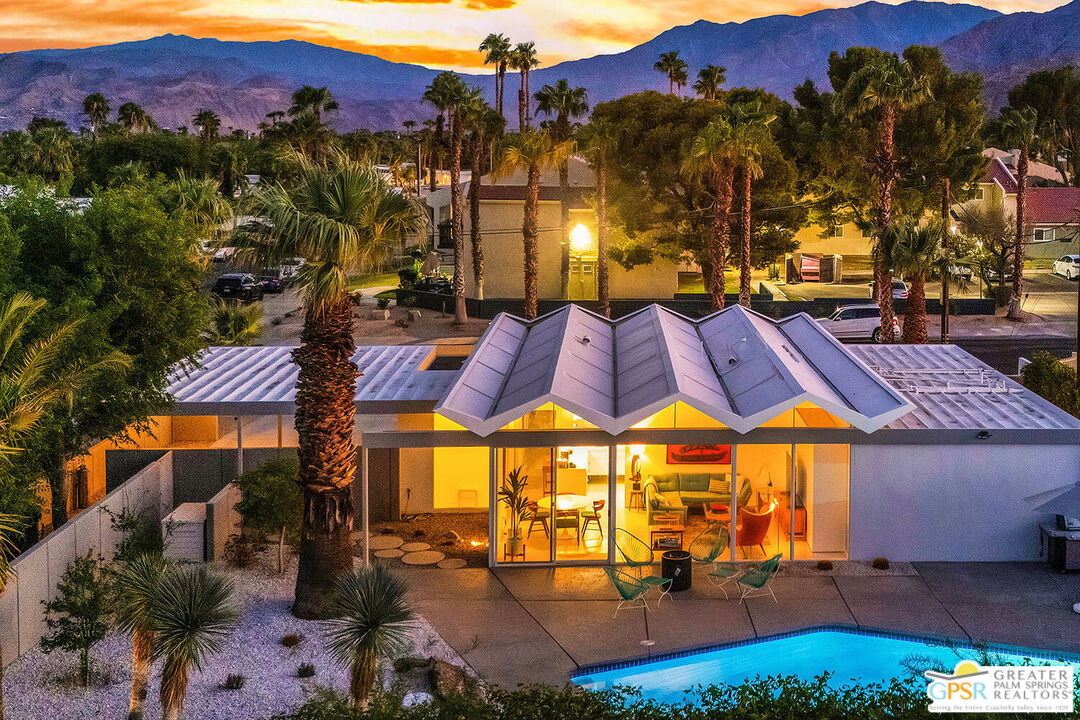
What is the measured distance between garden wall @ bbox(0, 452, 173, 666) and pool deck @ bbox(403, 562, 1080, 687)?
4.69m

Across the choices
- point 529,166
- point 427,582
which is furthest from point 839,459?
point 529,166

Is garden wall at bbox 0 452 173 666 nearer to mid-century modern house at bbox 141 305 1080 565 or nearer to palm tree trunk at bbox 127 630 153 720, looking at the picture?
mid-century modern house at bbox 141 305 1080 565

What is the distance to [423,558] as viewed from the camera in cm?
1817

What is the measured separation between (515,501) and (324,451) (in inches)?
152

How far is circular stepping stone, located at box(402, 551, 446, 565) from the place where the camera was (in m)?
18.0

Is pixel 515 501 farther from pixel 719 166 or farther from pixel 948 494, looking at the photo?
pixel 719 166

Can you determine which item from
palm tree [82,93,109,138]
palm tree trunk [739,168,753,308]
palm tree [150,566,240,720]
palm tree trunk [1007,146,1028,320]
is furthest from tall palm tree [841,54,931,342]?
palm tree [82,93,109,138]

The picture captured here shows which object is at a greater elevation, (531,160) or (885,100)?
(885,100)

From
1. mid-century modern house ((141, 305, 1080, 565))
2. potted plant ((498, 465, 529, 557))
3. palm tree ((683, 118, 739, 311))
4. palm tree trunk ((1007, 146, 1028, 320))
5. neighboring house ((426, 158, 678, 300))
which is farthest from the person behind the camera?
neighboring house ((426, 158, 678, 300))

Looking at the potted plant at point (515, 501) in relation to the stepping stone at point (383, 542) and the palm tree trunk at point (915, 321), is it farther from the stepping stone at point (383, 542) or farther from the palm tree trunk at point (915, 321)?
the palm tree trunk at point (915, 321)

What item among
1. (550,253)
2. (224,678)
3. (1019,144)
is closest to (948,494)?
(224,678)

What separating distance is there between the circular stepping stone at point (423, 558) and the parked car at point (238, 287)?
36562 millimetres

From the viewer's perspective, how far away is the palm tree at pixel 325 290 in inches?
563

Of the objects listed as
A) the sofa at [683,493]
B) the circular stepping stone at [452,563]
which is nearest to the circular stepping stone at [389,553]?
the circular stepping stone at [452,563]
